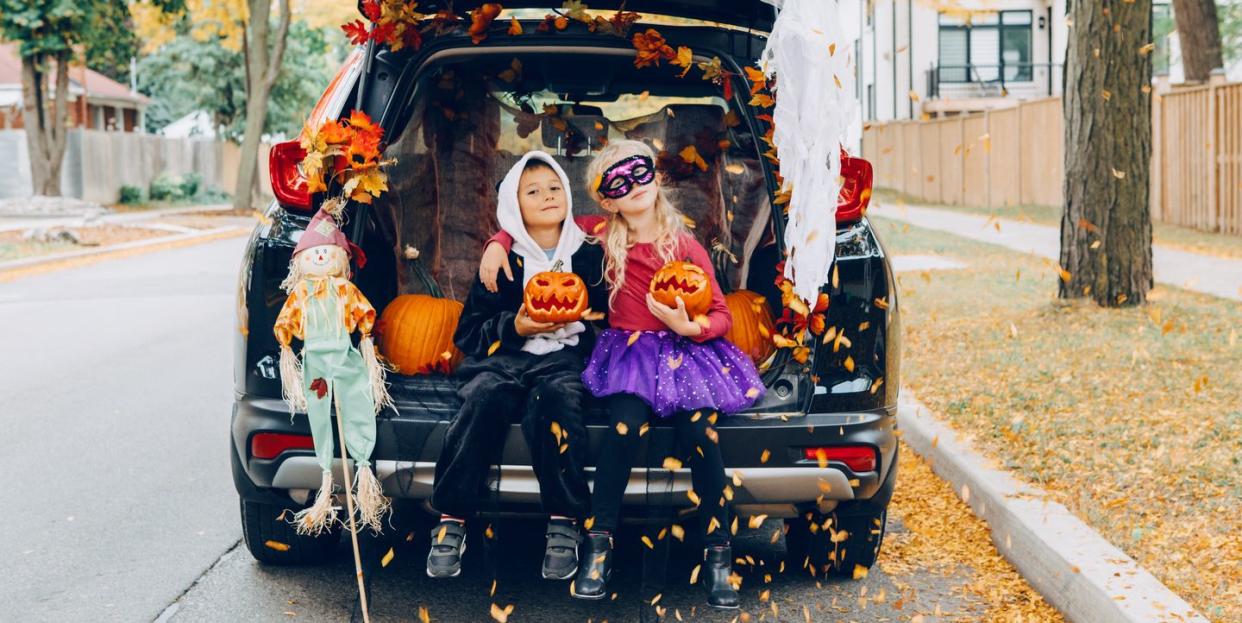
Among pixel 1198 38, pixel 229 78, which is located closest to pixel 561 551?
pixel 1198 38

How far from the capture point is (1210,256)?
14.8 m

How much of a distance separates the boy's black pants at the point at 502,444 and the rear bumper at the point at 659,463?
0.03 meters

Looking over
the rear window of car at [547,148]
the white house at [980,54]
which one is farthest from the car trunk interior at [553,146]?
the white house at [980,54]

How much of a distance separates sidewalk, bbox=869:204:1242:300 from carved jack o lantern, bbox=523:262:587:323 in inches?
185

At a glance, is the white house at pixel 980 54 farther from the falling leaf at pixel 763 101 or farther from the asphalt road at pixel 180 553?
the falling leaf at pixel 763 101

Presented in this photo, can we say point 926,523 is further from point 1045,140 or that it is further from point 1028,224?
point 1045,140

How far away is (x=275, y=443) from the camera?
4164 mm

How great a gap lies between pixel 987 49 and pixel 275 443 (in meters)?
41.0

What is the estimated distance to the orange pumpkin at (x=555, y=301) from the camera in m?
4.44

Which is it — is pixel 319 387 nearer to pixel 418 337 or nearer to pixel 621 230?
pixel 418 337

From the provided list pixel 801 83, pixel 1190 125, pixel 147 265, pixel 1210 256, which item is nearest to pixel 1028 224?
pixel 1190 125

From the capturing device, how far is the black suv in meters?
4.12

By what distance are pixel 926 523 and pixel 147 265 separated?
585 inches

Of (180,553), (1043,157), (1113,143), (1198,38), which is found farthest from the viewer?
(1043,157)
